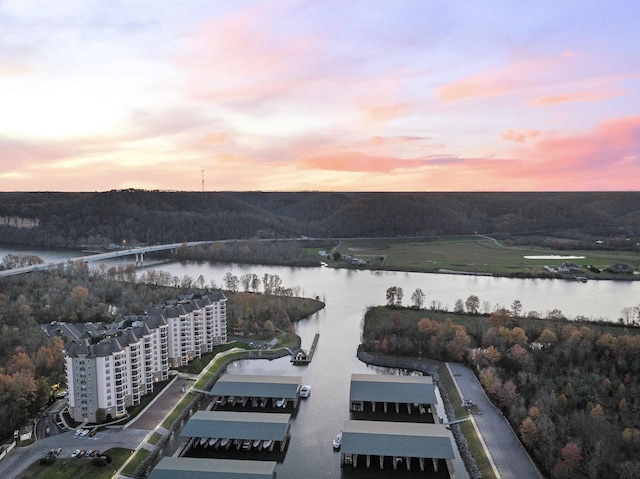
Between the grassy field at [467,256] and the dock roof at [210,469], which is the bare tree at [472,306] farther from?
the dock roof at [210,469]

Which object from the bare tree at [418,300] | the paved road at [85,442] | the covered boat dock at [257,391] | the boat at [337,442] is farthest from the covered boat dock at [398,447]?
the bare tree at [418,300]

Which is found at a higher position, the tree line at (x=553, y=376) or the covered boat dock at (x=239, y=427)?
the tree line at (x=553, y=376)

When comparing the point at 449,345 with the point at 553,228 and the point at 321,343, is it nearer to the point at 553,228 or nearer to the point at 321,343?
the point at 321,343

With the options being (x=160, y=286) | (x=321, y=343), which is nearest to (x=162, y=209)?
(x=160, y=286)

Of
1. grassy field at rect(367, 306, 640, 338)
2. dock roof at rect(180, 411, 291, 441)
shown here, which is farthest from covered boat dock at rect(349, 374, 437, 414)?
grassy field at rect(367, 306, 640, 338)

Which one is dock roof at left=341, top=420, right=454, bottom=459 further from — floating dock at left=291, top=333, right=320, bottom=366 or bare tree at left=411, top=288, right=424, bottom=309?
bare tree at left=411, top=288, right=424, bottom=309
